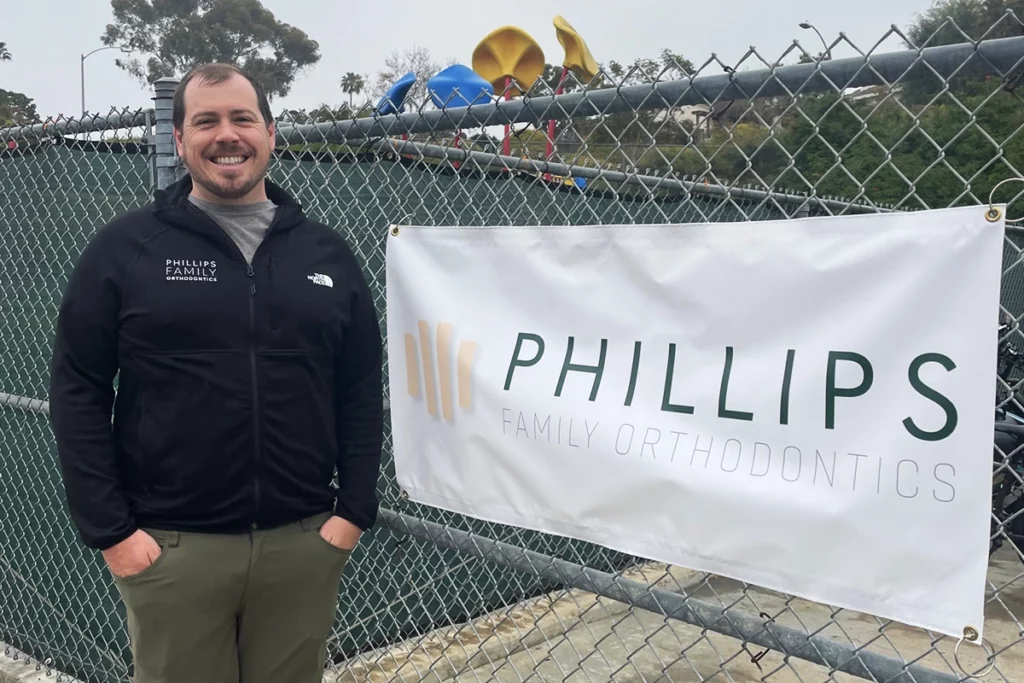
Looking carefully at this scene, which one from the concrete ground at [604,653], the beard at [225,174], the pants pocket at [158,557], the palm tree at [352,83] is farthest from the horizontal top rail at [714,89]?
the palm tree at [352,83]

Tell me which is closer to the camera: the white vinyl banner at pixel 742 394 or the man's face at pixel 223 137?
the white vinyl banner at pixel 742 394

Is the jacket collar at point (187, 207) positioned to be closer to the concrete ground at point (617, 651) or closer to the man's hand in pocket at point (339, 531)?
the man's hand in pocket at point (339, 531)

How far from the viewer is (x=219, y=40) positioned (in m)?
73.8

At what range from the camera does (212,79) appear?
7.03ft

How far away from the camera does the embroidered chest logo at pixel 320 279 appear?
2.19 metres

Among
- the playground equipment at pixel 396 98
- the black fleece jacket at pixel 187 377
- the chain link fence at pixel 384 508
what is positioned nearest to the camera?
the black fleece jacket at pixel 187 377

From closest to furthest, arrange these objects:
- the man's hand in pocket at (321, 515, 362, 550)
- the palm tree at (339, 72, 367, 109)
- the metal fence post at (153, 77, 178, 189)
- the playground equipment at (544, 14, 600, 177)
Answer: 1. the man's hand in pocket at (321, 515, 362, 550)
2. the metal fence post at (153, 77, 178, 189)
3. the playground equipment at (544, 14, 600, 177)
4. the palm tree at (339, 72, 367, 109)

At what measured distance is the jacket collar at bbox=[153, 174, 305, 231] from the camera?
2.13 meters

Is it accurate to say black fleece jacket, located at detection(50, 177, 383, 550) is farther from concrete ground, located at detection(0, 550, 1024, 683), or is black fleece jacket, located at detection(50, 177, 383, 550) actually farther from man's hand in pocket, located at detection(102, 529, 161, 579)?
concrete ground, located at detection(0, 550, 1024, 683)

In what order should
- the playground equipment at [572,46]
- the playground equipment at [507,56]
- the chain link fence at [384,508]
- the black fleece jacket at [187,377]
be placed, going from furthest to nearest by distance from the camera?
the playground equipment at [572,46]
the playground equipment at [507,56]
the chain link fence at [384,508]
the black fleece jacket at [187,377]

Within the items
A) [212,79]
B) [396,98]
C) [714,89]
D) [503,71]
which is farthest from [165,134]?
[503,71]

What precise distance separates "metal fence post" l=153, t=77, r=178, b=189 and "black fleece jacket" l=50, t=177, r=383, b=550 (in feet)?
3.06

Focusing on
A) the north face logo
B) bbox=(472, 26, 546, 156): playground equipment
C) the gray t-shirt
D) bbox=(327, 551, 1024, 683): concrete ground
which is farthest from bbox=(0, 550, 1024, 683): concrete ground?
bbox=(472, 26, 546, 156): playground equipment

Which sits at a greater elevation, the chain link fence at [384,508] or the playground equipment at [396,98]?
the playground equipment at [396,98]
